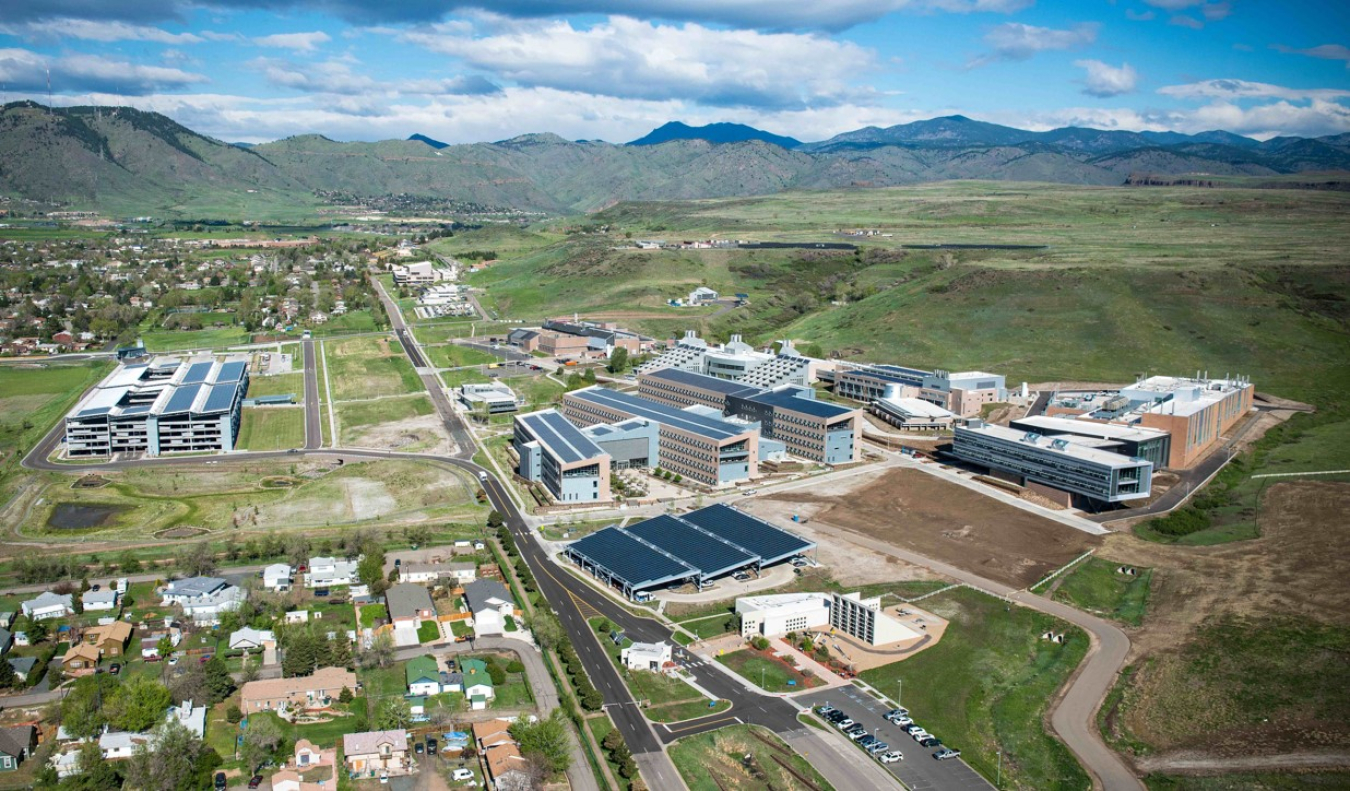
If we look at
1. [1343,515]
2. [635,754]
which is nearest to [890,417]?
[1343,515]

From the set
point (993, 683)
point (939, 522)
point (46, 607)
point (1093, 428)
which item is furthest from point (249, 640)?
point (1093, 428)

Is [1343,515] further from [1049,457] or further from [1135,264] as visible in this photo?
[1135,264]

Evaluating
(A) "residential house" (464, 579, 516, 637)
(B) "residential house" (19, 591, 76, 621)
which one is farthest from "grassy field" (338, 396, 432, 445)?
(A) "residential house" (464, 579, 516, 637)

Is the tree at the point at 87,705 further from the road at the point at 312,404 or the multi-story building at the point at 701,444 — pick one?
the road at the point at 312,404

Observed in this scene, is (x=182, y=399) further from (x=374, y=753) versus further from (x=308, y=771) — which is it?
(x=374, y=753)

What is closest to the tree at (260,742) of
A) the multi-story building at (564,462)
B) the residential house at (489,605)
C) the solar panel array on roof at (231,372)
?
the residential house at (489,605)
